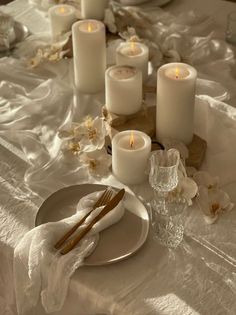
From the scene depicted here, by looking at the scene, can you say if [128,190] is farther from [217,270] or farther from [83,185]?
[217,270]

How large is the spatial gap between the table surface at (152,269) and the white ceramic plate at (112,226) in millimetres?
15

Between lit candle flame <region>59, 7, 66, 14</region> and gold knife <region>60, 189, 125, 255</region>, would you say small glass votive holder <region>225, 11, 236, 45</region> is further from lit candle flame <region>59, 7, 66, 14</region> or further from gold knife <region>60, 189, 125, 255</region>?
gold knife <region>60, 189, 125, 255</region>

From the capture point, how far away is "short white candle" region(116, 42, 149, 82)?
132 cm

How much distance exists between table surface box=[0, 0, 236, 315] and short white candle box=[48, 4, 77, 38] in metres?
0.48

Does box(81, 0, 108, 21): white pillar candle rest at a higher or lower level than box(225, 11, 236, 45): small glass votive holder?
higher

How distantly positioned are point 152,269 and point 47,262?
0.53 ft

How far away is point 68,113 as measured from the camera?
1329 mm

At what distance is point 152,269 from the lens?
95 cm

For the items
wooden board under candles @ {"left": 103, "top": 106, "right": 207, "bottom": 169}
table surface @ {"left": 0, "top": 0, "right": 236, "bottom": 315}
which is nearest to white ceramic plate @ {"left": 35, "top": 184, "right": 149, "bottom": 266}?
table surface @ {"left": 0, "top": 0, "right": 236, "bottom": 315}

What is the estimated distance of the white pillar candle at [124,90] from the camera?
47.4 inches

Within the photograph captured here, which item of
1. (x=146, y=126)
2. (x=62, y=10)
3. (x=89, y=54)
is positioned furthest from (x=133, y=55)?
(x=62, y=10)

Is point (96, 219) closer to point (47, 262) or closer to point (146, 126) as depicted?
point (47, 262)

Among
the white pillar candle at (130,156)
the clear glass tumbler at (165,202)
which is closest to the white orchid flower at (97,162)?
the white pillar candle at (130,156)

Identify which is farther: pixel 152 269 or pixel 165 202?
pixel 165 202
